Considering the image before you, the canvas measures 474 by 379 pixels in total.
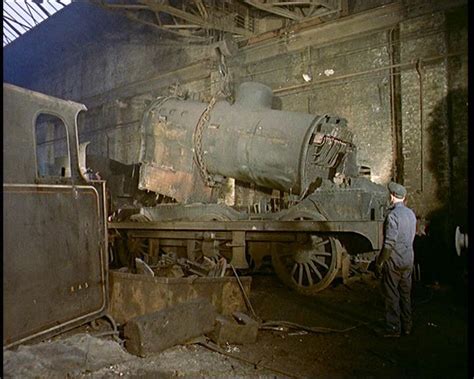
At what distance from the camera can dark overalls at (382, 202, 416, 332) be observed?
439cm

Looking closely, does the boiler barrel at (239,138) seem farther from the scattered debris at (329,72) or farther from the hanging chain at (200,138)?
the scattered debris at (329,72)

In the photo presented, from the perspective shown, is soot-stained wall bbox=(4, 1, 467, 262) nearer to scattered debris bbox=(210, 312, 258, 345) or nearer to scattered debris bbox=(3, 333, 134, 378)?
scattered debris bbox=(210, 312, 258, 345)

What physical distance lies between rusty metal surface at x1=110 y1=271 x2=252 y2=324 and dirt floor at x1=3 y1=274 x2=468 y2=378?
424 millimetres

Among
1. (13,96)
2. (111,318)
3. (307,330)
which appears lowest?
(307,330)

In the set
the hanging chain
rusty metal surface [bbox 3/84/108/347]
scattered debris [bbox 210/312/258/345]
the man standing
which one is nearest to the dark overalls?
the man standing

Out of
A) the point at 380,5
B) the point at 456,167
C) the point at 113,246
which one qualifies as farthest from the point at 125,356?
the point at 380,5

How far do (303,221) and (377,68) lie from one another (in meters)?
4.62

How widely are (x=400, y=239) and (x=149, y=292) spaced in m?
2.86

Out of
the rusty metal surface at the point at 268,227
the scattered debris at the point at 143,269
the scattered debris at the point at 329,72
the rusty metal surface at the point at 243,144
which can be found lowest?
the scattered debris at the point at 143,269

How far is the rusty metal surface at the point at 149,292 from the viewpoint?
442 cm

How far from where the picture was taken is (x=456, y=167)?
7719 millimetres

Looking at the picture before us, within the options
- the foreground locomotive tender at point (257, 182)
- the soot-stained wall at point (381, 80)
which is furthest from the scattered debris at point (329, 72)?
the foreground locomotive tender at point (257, 182)

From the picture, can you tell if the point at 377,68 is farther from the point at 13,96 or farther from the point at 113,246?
the point at 13,96

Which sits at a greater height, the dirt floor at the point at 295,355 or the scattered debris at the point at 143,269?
the scattered debris at the point at 143,269
